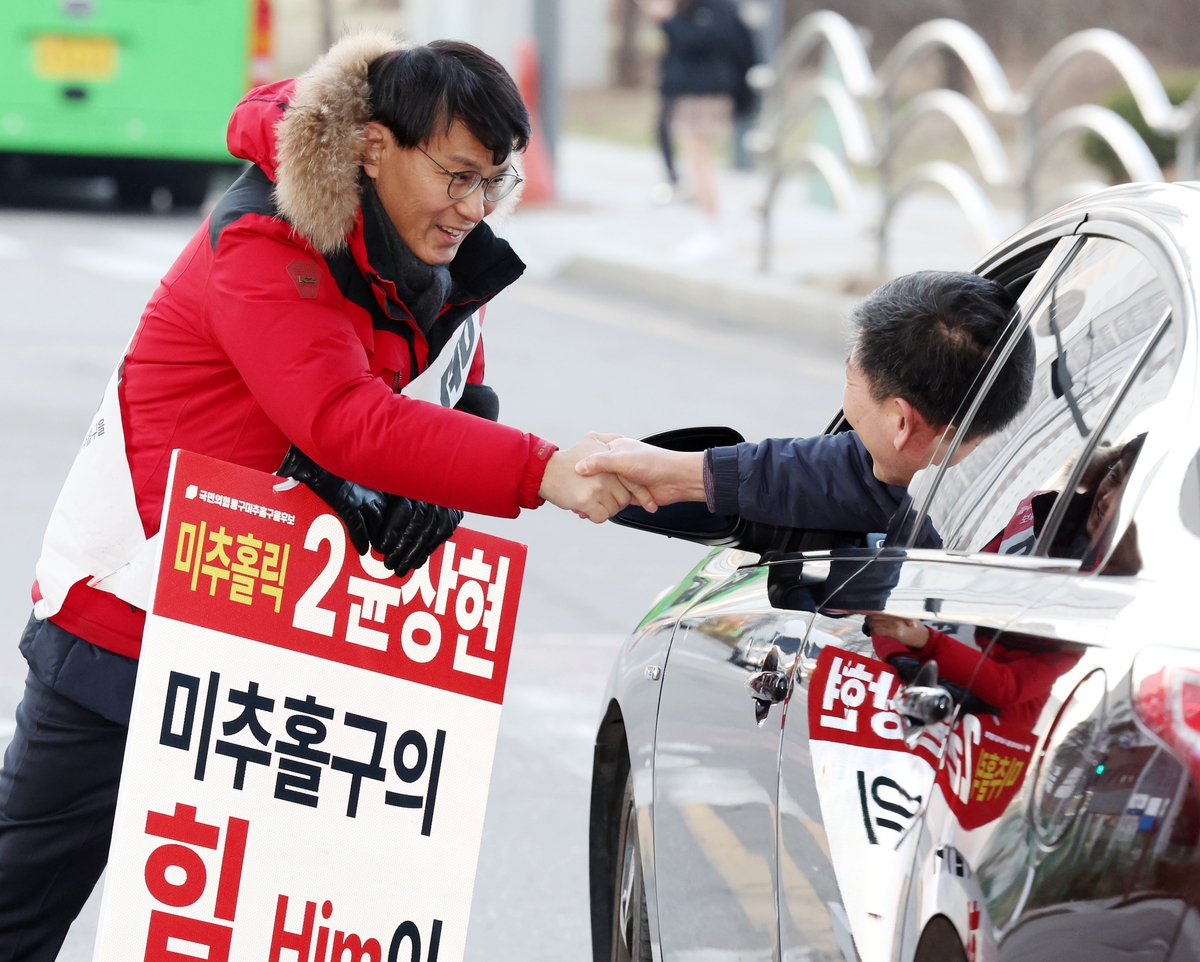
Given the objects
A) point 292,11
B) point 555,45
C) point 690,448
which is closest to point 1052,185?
point 555,45

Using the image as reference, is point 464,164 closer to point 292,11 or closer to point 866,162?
point 866,162

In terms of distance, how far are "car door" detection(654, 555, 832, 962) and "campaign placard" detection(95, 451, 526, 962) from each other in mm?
282

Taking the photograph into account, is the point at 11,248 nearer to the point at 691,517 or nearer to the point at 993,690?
the point at 691,517

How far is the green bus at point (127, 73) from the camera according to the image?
48.6 feet

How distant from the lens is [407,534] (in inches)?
108

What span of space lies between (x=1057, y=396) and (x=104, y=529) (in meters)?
1.40

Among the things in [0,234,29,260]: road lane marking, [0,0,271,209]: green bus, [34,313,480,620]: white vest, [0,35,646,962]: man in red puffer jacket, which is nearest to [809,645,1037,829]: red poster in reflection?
[0,35,646,962]: man in red puffer jacket

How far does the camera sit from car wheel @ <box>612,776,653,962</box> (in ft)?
9.94

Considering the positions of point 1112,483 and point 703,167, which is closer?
point 1112,483

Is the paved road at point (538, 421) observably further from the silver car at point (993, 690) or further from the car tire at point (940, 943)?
the car tire at point (940, 943)

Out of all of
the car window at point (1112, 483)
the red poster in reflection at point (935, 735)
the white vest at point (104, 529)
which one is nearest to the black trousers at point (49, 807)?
the white vest at point (104, 529)

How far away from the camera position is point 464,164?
109 inches

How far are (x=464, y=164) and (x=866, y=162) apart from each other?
9.60 meters

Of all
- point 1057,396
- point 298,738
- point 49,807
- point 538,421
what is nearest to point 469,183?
point 298,738
